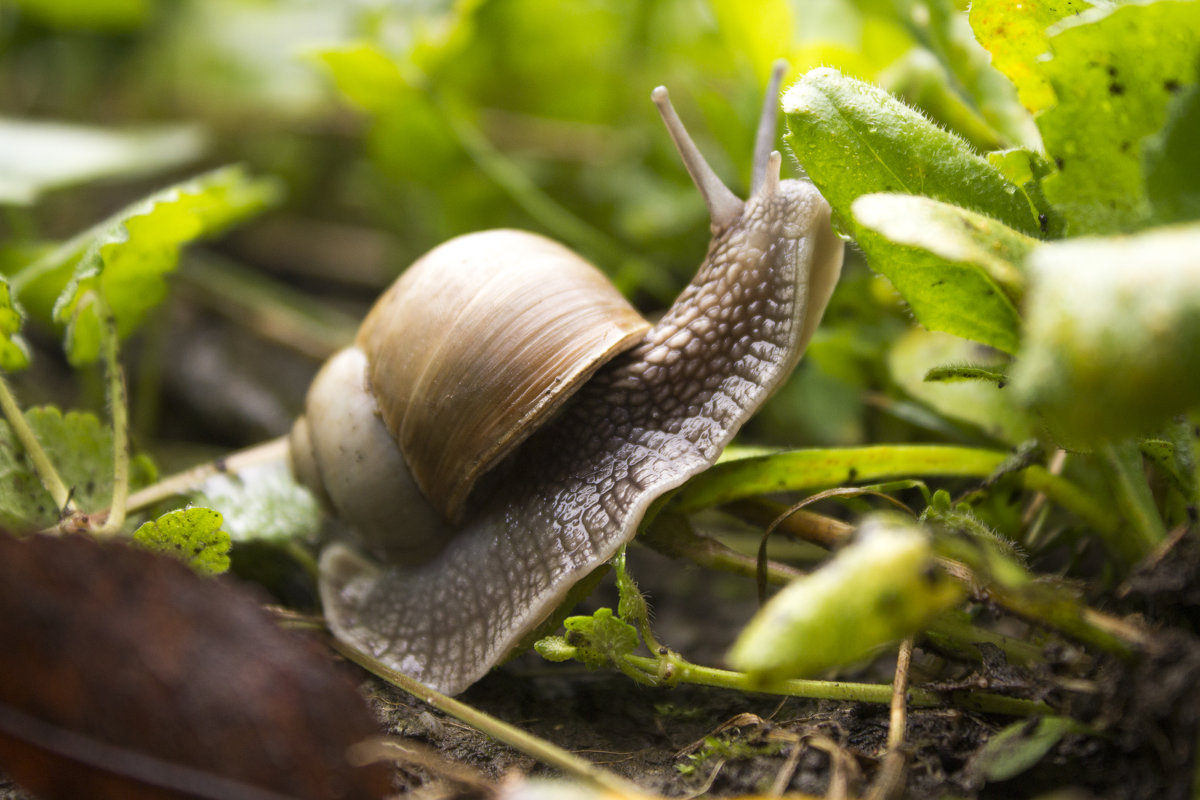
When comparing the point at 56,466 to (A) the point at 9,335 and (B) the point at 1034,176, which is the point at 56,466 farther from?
(B) the point at 1034,176

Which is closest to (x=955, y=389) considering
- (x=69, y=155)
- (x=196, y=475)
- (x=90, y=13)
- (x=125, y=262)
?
(x=196, y=475)

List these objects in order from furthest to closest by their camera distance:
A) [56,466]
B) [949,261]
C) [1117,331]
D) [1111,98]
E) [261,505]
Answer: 1. [261,505]
2. [56,466]
3. [949,261]
4. [1111,98]
5. [1117,331]

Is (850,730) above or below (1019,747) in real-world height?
below

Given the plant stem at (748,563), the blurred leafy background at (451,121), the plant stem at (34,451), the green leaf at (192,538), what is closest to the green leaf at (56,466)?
the plant stem at (34,451)

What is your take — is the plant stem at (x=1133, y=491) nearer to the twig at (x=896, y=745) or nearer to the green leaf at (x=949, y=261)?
the green leaf at (x=949, y=261)

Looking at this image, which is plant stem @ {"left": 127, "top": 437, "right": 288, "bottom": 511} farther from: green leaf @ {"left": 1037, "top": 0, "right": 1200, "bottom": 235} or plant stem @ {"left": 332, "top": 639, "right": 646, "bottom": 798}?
green leaf @ {"left": 1037, "top": 0, "right": 1200, "bottom": 235}

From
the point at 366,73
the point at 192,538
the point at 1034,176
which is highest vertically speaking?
the point at 366,73
